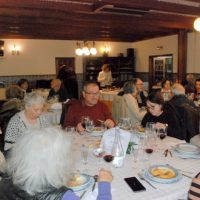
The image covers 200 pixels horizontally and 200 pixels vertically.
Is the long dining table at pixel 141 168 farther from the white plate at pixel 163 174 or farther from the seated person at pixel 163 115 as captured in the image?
the seated person at pixel 163 115

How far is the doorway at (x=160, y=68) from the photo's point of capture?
1068 cm

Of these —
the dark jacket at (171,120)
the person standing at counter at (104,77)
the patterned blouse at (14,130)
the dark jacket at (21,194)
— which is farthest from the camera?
the person standing at counter at (104,77)

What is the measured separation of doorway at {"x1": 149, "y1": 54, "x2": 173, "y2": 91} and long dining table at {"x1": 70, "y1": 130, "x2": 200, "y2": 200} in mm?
8615

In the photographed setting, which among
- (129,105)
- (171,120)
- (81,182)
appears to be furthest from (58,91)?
(81,182)

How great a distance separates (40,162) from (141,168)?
3.06 ft

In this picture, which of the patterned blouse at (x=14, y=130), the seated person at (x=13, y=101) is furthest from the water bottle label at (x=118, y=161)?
the seated person at (x=13, y=101)

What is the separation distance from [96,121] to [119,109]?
1084 mm

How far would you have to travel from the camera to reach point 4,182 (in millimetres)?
1313

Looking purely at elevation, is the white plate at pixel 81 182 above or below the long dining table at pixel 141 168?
above

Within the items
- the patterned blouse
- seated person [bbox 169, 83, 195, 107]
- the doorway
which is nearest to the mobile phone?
the patterned blouse

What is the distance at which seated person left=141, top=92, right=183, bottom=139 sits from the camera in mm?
3025

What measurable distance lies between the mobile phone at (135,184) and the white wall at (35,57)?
393 inches

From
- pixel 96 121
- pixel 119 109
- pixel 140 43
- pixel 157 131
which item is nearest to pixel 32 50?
pixel 140 43

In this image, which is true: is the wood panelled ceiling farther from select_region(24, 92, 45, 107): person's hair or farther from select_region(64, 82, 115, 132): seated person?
select_region(24, 92, 45, 107): person's hair
